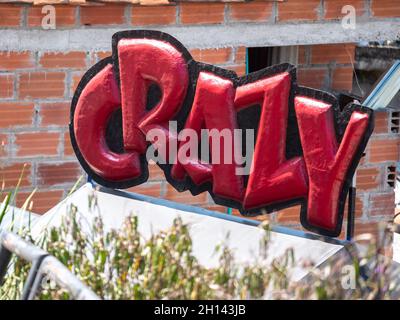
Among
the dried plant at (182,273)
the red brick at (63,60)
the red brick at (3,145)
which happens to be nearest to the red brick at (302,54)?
the red brick at (63,60)

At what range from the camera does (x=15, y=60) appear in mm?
6340

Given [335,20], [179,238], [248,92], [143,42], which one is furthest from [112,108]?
[179,238]

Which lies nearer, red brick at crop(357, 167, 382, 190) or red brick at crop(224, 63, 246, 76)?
red brick at crop(224, 63, 246, 76)

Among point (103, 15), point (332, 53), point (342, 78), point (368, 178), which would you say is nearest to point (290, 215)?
point (368, 178)

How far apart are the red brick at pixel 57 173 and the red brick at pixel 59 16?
834 millimetres

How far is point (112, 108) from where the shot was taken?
5723mm

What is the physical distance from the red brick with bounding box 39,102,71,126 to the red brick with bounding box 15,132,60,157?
7 centimetres

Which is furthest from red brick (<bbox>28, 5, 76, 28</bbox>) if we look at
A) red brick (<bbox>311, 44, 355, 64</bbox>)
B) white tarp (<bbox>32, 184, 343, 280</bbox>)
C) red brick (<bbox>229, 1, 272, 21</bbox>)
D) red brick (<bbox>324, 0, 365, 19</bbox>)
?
red brick (<bbox>311, 44, 355, 64</bbox>)

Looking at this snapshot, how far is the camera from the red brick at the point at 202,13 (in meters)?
6.50

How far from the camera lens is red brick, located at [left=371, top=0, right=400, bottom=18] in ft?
22.6

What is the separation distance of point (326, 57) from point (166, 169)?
205cm

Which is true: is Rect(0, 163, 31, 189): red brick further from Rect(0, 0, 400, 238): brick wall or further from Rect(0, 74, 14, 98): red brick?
Rect(0, 74, 14, 98): red brick

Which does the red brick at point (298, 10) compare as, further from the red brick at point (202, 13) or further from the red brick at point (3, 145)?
the red brick at point (3, 145)
